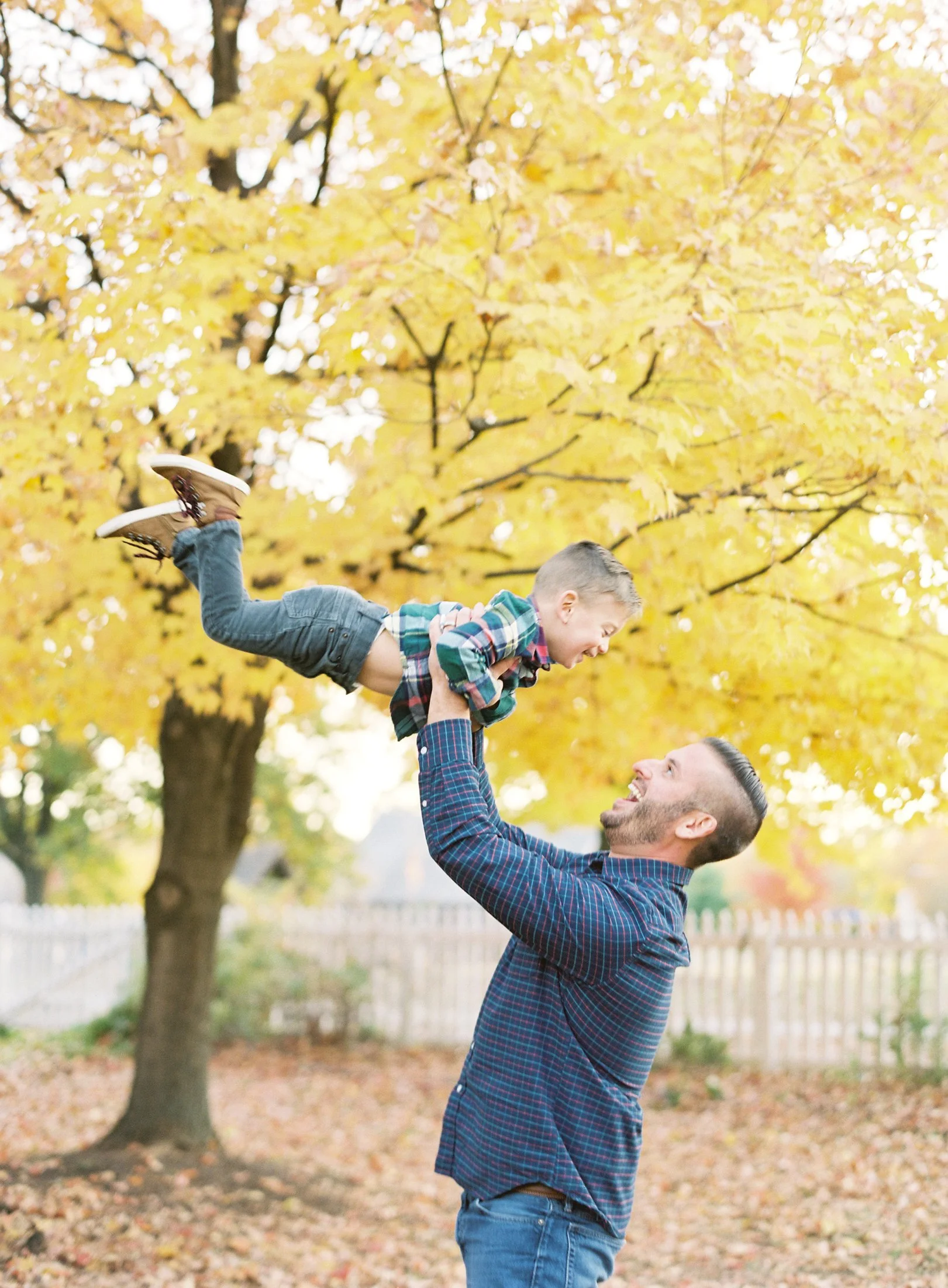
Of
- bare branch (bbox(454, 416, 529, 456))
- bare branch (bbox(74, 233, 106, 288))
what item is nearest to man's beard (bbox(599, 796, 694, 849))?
bare branch (bbox(454, 416, 529, 456))

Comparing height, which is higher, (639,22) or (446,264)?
(639,22)

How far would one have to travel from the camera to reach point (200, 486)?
3.10 m

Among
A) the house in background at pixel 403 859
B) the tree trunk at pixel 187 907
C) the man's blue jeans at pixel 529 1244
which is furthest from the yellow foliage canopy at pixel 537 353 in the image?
the house in background at pixel 403 859

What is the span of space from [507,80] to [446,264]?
131 cm

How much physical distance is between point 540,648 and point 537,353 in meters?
1.73

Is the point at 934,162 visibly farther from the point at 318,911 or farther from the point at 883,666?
the point at 318,911

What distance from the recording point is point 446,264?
4.22m

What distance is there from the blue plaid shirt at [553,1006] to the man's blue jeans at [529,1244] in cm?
4

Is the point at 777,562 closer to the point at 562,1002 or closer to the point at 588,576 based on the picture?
the point at 588,576

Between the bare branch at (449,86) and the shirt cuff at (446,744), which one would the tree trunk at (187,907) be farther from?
the shirt cuff at (446,744)

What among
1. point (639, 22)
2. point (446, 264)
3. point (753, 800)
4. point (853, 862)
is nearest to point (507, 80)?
point (639, 22)

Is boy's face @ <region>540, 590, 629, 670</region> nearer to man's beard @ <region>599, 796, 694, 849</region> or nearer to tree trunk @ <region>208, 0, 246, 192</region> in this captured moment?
man's beard @ <region>599, 796, 694, 849</region>

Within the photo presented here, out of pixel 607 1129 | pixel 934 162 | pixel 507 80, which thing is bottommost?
pixel 607 1129

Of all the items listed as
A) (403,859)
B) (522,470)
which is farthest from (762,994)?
(403,859)
